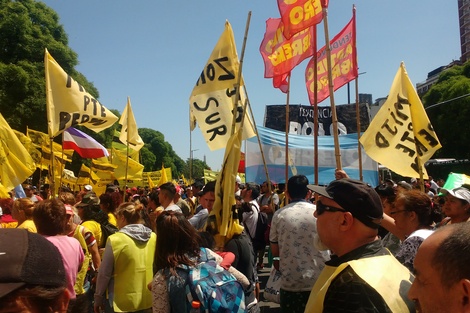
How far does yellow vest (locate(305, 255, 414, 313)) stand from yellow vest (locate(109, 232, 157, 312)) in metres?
2.26

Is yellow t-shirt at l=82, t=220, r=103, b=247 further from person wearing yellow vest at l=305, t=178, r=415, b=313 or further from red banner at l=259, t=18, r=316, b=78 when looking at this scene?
red banner at l=259, t=18, r=316, b=78

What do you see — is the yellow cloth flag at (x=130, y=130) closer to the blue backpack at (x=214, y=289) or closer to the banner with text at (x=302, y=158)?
the banner with text at (x=302, y=158)

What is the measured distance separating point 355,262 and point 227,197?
2.53 metres

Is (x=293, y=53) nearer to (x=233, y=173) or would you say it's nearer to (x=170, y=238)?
(x=233, y=173)

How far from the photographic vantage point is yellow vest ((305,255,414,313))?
1.93 metres

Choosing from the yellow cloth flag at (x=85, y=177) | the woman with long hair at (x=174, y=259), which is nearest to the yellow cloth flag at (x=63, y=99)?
the woman with long hair at (x=174, y=259)

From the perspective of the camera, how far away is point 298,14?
6.79 m

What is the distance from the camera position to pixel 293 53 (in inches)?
310

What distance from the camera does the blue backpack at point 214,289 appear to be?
2.74 m

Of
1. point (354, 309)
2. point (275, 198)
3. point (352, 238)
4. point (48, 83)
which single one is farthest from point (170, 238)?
point (275, 198)

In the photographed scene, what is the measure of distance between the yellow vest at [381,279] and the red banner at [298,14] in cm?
503

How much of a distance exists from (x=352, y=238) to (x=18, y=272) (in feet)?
5.20

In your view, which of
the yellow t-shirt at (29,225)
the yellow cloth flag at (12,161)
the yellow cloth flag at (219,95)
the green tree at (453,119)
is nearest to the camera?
the yellow t-shirt at (29,225)

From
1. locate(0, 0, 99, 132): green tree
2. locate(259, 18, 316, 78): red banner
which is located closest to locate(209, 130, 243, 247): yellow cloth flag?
locate(259, 18, 316, 78): red banner
